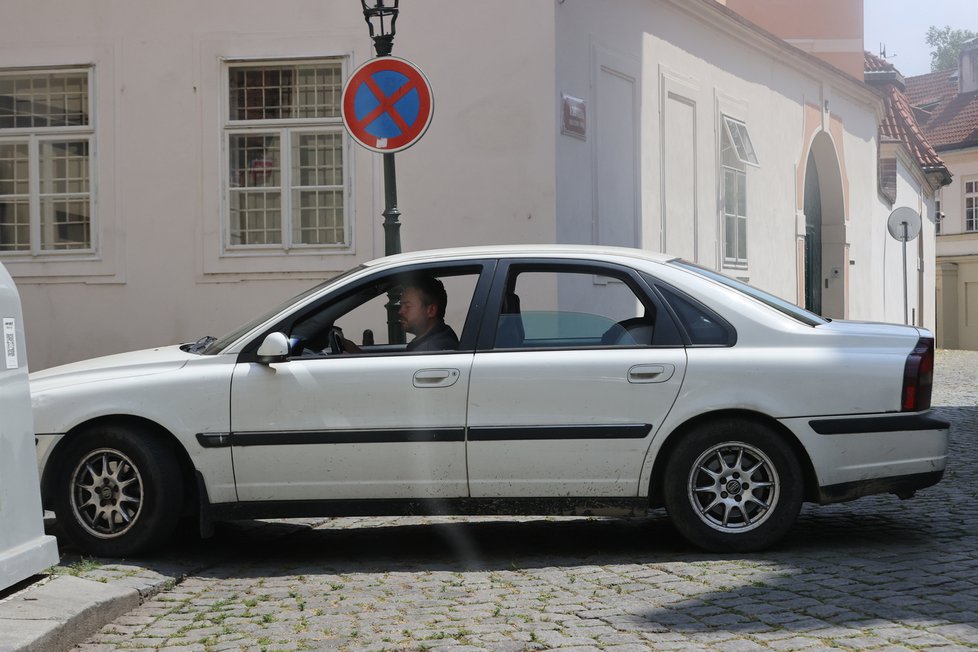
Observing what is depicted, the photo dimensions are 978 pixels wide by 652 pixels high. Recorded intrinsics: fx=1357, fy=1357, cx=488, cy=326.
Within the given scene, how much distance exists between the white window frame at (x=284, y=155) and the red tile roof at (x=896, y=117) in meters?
20.8

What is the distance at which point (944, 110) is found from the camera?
54.7 meters

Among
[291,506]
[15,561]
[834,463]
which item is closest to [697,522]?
[834,463]

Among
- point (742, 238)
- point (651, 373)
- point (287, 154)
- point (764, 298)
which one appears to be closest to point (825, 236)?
point (742, 238)

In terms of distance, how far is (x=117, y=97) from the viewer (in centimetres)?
1355

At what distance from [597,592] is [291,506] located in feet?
5.31

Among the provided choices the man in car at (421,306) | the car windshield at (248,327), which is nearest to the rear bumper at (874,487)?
the man in car at (421,306)

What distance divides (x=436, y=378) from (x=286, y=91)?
25.3 feet

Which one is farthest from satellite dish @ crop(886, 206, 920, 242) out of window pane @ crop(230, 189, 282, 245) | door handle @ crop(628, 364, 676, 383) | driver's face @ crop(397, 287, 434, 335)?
door handle @ crop(628, 364, 676, 383)

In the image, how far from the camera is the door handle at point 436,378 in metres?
6.42

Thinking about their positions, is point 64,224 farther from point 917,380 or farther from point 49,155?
point 917,380

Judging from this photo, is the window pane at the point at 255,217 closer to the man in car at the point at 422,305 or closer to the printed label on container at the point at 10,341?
the man in car at the point at 422,305

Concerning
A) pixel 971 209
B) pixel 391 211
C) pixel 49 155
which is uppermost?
pixel 971 209

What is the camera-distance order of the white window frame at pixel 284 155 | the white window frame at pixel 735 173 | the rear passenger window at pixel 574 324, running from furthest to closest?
the white window frame at pixel 735 173, the white window frame at pixel 284 155, the rear passenger window at pixel 574 324

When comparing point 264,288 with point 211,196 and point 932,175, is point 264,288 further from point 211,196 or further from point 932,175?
point 932,175
